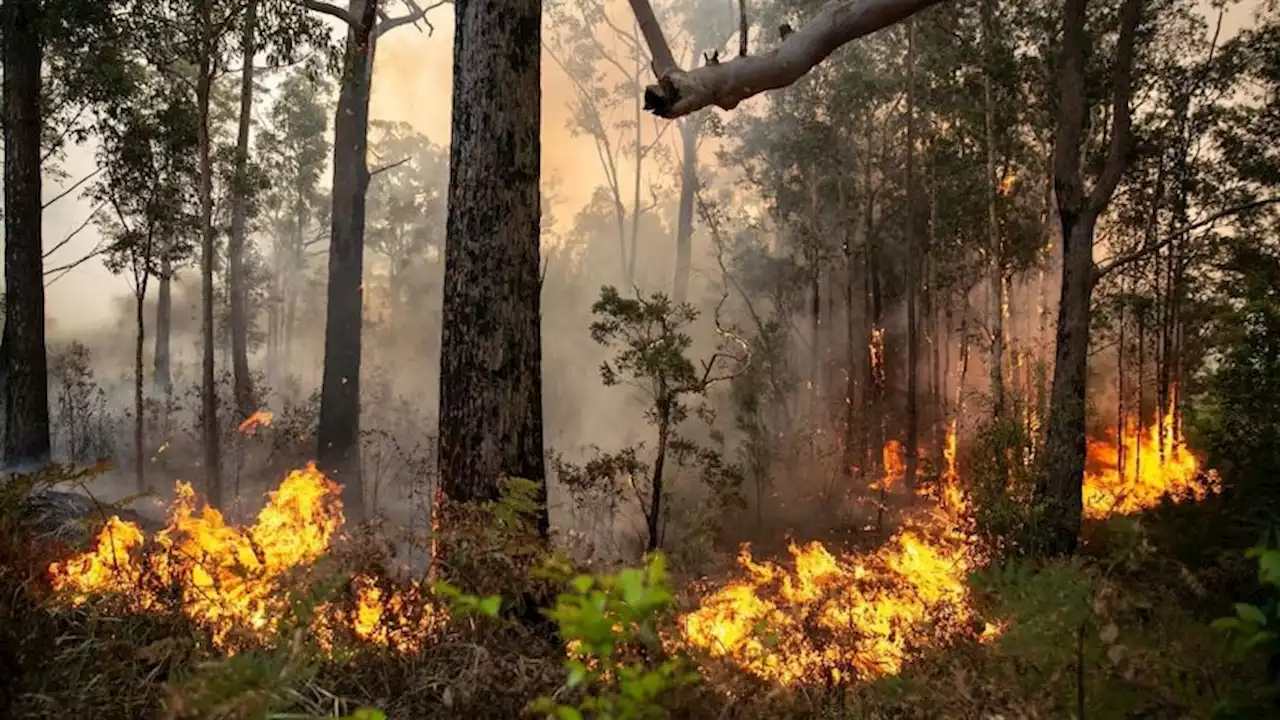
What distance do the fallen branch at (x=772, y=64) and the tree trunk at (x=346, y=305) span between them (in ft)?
37.7

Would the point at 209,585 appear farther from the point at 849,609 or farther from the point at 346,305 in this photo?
the point at 346,305

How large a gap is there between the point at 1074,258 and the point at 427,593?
10509mm

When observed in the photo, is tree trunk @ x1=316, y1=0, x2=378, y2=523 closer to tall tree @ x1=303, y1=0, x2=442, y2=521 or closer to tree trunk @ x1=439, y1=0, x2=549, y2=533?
tall tree @ x1=303, y1=0, x2=442, y2=521

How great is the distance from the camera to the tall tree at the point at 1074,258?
34.8 ft

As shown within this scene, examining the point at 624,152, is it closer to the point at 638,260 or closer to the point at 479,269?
the point at 638,260

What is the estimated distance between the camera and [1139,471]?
22.9 m

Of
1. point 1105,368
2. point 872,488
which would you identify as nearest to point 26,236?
point 872,488

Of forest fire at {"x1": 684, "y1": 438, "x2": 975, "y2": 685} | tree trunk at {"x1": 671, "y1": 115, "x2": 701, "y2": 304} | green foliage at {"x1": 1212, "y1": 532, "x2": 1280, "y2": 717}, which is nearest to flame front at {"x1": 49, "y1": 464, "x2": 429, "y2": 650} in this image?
forest fire at {"x1": 684, "y1": 438, "x2": 975, "y2": 685}

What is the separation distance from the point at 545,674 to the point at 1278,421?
959 centimetres

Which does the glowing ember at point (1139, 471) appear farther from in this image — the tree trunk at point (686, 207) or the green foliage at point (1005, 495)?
the tree trunk at point (686, 207)

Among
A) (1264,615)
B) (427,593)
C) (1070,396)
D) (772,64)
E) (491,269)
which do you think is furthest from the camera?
(1070,396)

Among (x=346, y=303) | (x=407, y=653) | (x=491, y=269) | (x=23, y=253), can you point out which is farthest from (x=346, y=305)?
(x=407, y=653)

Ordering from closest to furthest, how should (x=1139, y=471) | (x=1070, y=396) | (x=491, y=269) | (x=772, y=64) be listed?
(x=772, y=64), (x=491, y=269), (x=1070, y=396), (x=1139, y=471)

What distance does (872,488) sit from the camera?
2188 cm
